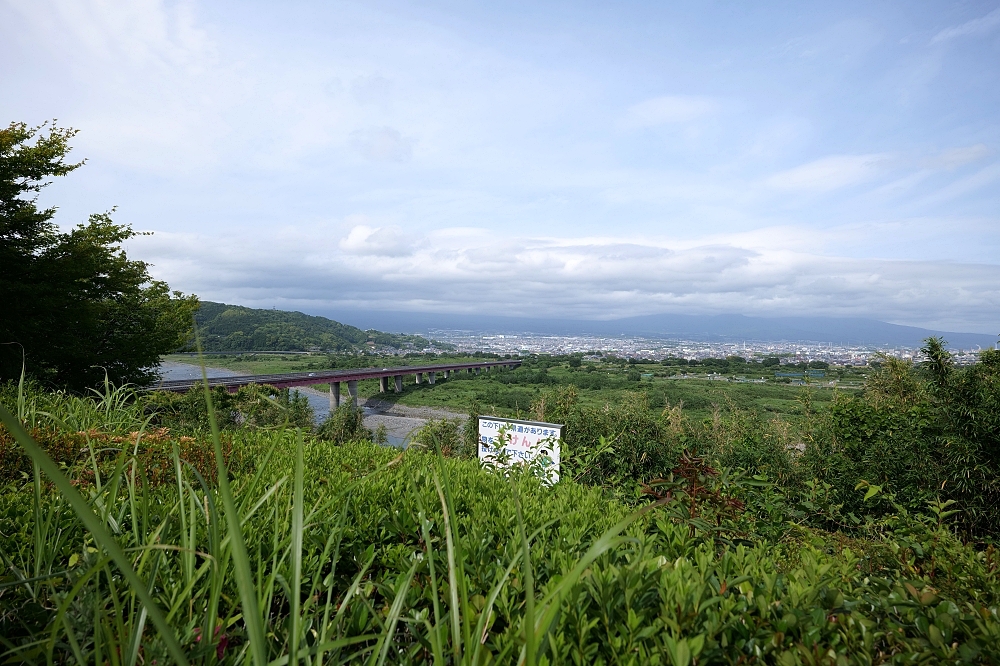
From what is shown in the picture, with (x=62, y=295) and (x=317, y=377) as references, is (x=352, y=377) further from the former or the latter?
(x=62, y=295)

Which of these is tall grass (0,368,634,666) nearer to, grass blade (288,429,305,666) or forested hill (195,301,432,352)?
grass blade (288,429,305,666)

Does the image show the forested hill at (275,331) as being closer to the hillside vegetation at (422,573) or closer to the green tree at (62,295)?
the green tree at (62,295)

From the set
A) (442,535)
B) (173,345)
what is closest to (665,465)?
(442,535)

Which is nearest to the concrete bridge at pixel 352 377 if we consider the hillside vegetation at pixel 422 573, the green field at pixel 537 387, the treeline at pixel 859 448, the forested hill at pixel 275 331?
the green field at pixel 537 387

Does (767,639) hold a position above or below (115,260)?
below

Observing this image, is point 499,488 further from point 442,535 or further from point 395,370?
point 395,370

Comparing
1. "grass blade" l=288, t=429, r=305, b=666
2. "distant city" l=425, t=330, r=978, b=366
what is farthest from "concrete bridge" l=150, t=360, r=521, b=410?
"distant city" l=425, t=330, r=978, b=366

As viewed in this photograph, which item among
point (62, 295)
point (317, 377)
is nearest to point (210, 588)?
point (62, 295)
